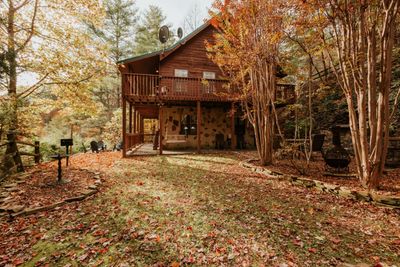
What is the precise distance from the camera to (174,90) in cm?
1174

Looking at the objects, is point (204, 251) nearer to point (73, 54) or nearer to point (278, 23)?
point (278, 23)

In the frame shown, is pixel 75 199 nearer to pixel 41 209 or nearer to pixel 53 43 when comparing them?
pixel 41 209

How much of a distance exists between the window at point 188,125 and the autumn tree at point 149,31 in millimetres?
15288

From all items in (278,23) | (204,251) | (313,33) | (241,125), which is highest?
(278,23)

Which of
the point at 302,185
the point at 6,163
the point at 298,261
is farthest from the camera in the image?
the point at 6,163

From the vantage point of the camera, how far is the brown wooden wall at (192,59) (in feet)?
45.3

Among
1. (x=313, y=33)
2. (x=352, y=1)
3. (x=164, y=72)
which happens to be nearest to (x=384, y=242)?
(x=352, y=1)

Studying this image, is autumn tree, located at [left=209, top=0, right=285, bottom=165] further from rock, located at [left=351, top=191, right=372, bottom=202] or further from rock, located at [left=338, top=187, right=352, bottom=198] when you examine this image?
rock, located at [left=351, top=191, right=372, bottom=202]

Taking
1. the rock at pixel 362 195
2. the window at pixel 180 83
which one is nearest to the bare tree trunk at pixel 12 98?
the window at pixel 180 83

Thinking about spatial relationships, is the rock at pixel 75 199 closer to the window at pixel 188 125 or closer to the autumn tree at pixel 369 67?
the autumn tree at pixel 369 67

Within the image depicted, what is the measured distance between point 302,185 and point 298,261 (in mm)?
3455

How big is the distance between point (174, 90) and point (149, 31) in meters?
19.1

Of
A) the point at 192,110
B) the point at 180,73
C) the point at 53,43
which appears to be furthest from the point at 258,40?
the point at 53,43

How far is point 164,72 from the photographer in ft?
44.9
